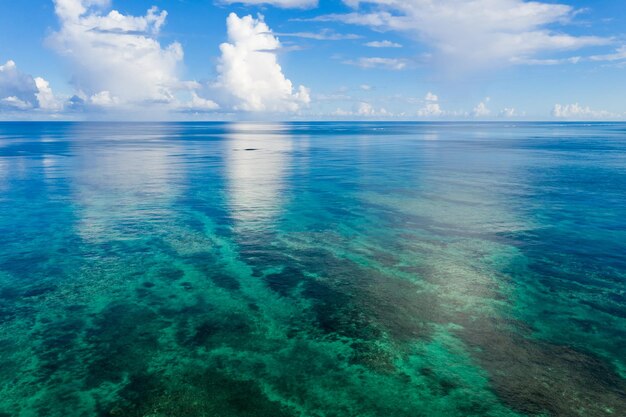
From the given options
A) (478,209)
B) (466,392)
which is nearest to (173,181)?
(478,209)

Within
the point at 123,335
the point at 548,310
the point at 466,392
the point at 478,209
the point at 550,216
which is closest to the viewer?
the point at 466,392

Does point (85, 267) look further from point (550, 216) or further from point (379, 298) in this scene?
point (550, 216)

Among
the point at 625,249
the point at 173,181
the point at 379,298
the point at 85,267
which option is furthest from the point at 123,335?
the point at 173,181

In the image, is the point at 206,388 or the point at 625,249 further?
the point at 625,249

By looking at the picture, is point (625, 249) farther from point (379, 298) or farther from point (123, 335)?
point (123, 335)

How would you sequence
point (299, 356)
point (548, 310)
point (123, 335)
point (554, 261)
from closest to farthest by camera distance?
point (299, 356) < point (123, 335) < point (548, 310) < point (554, 261)

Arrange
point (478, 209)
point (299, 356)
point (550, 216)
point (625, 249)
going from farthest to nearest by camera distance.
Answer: point (478, 209) → point (550, 216) → point (625, 249) → point (299, 356)
